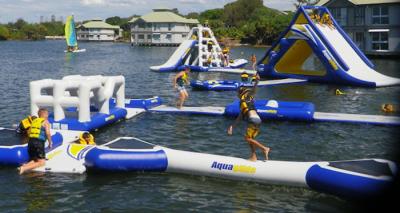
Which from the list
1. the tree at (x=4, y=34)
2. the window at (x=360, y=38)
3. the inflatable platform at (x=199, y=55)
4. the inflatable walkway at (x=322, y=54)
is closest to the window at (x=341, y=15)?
the window at (x=360, y=38)

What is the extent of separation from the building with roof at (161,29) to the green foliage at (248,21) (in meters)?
6.84

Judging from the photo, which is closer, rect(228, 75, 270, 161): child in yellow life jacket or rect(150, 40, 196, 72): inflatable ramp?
rect(228, 75, 270, 161): child in yellow life jacket

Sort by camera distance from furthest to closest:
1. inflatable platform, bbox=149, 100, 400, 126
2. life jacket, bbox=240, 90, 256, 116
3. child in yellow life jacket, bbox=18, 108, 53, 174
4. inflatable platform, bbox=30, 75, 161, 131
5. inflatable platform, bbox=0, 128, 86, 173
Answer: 1. inflatable platform, bbox=149, 100, 400, 126
2. inflatable platform, bbox=30, 75, 161, 131
3. inflatable platform, bbox=0, 128, 86, 173
4. child in yellow life jacket, bbox=18, 108, 53, 174
5. life jacket, bbox=240, 90, 256, 116

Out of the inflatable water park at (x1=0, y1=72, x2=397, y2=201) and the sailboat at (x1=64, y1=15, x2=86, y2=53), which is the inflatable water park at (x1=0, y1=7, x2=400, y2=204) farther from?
the sailboat at (x1=64, y1=15, x2=86, y2=53)

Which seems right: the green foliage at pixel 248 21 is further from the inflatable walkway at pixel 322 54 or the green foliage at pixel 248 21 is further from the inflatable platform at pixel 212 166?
the inflatable platform at pixel 212 166

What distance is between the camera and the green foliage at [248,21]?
328 ft

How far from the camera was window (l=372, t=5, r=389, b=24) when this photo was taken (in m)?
55.2

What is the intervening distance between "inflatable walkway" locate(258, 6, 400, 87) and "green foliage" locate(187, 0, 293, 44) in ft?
143

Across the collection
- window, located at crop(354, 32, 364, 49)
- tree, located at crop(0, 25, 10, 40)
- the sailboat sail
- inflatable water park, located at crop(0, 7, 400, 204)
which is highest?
tree, located at crop(0, 25, 10, 40)

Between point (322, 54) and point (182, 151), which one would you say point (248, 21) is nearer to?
point (322, 54)

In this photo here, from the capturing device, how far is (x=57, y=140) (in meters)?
14.8

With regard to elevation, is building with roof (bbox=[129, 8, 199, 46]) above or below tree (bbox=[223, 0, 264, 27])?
below

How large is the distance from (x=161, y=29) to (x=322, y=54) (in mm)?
84193

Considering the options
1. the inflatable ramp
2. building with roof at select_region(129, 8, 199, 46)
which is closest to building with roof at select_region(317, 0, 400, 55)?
the inflatable ramp
